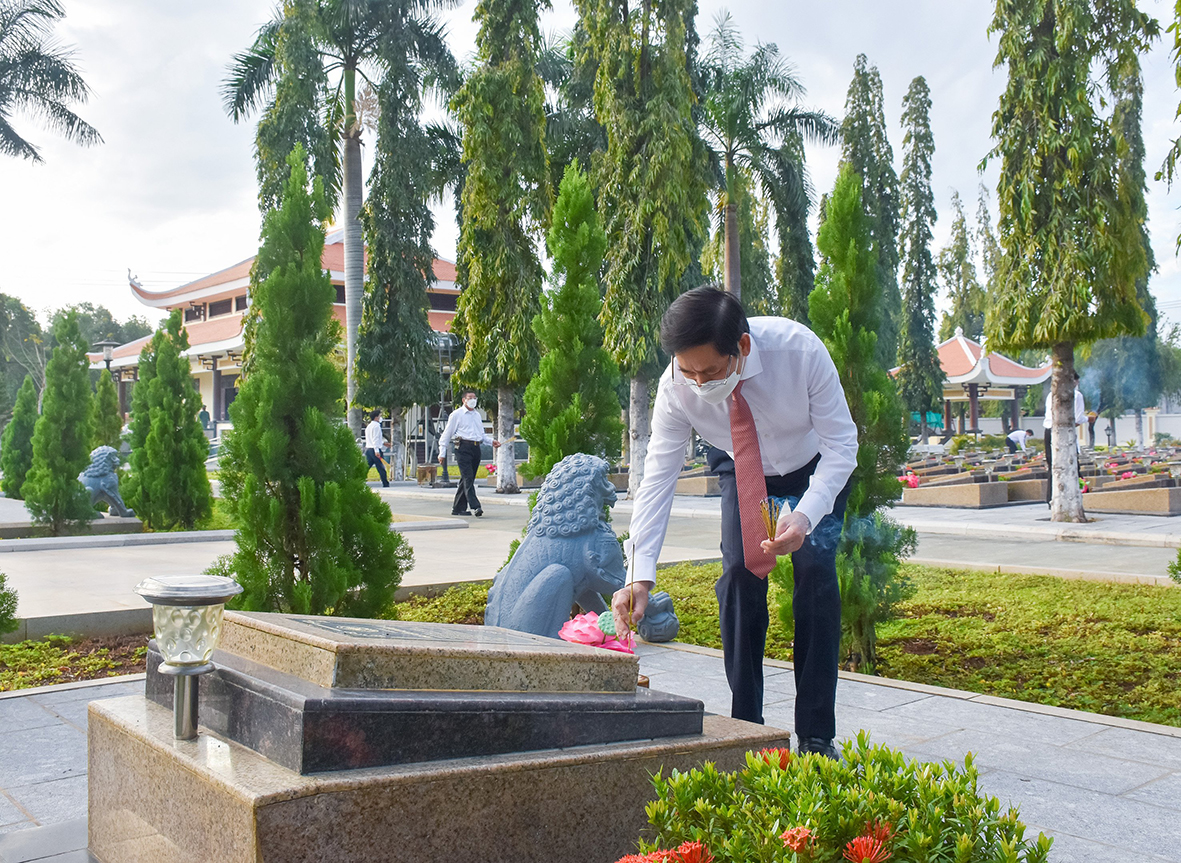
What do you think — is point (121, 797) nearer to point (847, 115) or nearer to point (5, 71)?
point (847, 115)

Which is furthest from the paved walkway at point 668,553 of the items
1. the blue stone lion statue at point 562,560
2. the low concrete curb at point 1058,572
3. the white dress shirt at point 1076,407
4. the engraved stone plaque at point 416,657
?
the engraved stone plaque at point 416,657

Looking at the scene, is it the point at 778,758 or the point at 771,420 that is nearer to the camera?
the point at 778,758

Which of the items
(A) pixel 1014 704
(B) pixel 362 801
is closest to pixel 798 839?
(B) pixel 362 801

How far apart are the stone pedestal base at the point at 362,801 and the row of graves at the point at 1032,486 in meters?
13.9

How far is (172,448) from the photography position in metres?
12.6

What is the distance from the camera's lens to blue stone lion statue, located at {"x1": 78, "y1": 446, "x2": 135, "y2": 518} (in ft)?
44.4

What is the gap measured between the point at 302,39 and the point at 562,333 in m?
16.0

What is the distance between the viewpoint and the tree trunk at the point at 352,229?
21969 mm

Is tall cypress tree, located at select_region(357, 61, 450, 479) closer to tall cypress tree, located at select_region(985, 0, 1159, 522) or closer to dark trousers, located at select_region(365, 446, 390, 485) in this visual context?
dark trousers, located at select_region(365, 446, 390, 485)

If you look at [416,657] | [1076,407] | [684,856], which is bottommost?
[684,856]

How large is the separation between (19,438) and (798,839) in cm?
1902

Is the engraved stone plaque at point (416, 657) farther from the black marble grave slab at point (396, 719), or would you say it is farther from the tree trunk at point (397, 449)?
the tree trunk at point (397, 449)

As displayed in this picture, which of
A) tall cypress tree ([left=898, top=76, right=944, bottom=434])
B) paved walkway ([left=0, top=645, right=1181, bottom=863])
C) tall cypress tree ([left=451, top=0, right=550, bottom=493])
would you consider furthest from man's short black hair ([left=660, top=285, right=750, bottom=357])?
tall cypress tree ([left=898, top=76, right=944, bottom=434])

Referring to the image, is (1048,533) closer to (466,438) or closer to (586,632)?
(466,438)
